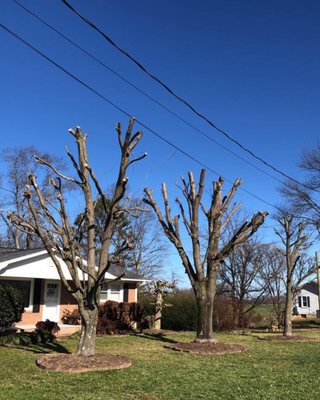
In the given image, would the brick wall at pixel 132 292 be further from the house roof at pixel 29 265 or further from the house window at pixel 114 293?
the house roof at pixel 29 265

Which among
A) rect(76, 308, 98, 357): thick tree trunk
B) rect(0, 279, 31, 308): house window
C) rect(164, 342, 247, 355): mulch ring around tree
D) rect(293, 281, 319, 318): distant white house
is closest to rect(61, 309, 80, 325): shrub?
rect(0, 279, 31, 308): house window

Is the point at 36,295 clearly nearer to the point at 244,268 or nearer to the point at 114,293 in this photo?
the point at 114,293

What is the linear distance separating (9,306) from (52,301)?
6.01 meters

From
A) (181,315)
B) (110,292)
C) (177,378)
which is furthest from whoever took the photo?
(110,292)

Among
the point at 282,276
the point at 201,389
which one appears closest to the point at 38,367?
the point at 201,389

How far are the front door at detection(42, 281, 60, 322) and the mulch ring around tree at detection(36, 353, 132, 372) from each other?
10891 millimetres

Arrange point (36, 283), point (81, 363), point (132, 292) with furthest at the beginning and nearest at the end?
point (132, 292) < point (36, 283) < point (81, 363)

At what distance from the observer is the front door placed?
20.0 metres

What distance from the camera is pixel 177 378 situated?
26.0 feet

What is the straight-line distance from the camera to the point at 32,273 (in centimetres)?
1897

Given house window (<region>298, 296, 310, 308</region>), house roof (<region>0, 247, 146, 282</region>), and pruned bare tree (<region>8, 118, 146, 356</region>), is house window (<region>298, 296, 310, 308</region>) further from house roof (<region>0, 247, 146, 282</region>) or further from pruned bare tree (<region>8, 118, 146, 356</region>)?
pruned bare tree (<region>8, 118, 146, 356</region>)

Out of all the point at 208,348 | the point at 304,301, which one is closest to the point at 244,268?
the point at 208,348

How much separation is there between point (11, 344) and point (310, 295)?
5593 cm

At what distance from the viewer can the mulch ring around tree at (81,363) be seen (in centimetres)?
843
